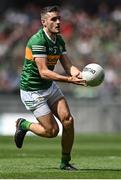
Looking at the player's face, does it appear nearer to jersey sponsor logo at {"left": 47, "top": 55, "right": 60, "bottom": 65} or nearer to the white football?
jersey sponsor logo at {"left": 47, "top": 55, "right": 60, "bottom": 65}

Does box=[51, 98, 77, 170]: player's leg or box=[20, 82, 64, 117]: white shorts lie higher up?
box=[20, 82, 64, 117]: white shorts

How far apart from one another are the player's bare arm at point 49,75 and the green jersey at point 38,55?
10cm

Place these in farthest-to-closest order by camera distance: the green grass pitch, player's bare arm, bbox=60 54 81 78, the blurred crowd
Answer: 1. the blurred crowd
2. player's bare arm, bbox=60 54 81 78
3. the green grass pitch

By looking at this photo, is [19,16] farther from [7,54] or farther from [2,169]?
[2,169]

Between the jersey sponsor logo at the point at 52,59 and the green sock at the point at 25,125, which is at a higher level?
the jersey sponsor logo at the point at 52,59

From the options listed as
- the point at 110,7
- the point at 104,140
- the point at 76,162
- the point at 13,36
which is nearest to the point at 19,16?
the point at 13,36

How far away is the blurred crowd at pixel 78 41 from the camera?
2884cm

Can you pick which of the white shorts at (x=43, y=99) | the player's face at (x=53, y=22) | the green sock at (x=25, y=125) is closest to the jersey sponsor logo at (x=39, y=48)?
the player's face at (x=53, y=22)

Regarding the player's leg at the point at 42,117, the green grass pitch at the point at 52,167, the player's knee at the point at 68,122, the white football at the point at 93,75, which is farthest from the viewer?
the player's leg at the point at 42,117

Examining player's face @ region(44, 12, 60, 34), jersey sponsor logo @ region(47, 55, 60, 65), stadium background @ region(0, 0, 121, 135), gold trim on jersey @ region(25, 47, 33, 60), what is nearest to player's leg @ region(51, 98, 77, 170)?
jersey sponsor logo @ region(47, 55, 60, 65)

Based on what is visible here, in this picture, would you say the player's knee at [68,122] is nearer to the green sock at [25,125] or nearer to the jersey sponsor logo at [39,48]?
the green sock at [25,125]

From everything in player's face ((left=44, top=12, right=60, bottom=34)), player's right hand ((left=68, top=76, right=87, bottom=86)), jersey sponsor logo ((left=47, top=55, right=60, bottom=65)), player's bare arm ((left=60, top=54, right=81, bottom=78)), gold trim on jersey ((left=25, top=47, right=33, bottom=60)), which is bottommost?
player's right hand ((left=68, top=76, right=87, bottom=86))

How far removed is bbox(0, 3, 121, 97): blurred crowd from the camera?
2884 centimetres

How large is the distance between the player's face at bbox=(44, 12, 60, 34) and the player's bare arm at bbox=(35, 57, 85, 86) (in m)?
0.47
